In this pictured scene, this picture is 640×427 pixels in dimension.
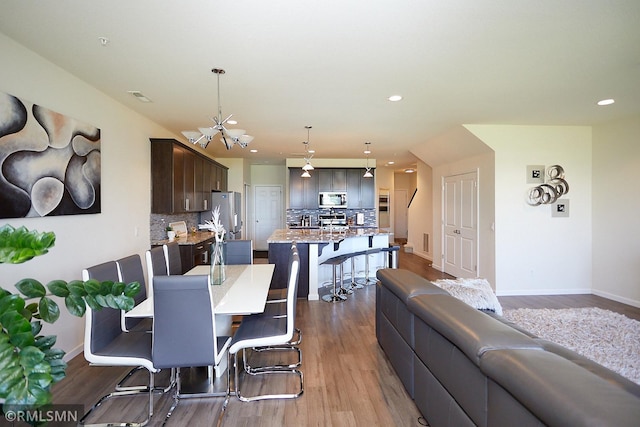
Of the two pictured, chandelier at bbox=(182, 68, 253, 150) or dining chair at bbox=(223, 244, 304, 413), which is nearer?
dining chair at bbox=(223, 244, 304, 413)

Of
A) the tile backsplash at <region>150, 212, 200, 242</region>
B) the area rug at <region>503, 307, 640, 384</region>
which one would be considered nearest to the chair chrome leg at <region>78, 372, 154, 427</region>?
the tile backsplash at <region>150, 212, 200, 242</region>

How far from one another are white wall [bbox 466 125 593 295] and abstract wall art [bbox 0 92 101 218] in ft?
17.5

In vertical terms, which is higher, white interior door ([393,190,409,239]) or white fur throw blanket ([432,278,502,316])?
white interior door ([393,190,409,239])

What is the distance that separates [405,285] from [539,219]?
391 centimetres

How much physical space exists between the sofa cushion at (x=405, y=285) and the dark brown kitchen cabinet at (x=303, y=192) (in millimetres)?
5497

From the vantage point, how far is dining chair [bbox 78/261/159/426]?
2004 millimetres

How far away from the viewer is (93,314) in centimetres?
202

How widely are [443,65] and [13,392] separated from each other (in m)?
3.30

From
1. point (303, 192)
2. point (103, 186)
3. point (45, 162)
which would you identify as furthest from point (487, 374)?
point (303, 192)

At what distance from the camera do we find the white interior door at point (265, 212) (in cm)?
938

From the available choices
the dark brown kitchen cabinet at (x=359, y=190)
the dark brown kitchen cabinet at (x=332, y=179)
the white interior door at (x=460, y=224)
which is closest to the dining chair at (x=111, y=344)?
the white interior door at (x=460, y=224)

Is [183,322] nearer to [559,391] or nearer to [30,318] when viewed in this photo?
[30,318]

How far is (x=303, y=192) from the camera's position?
8273 mm

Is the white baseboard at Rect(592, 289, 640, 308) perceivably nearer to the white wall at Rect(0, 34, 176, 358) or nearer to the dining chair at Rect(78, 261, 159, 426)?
the dining chair at Rect(78, 261, 159, 426)
